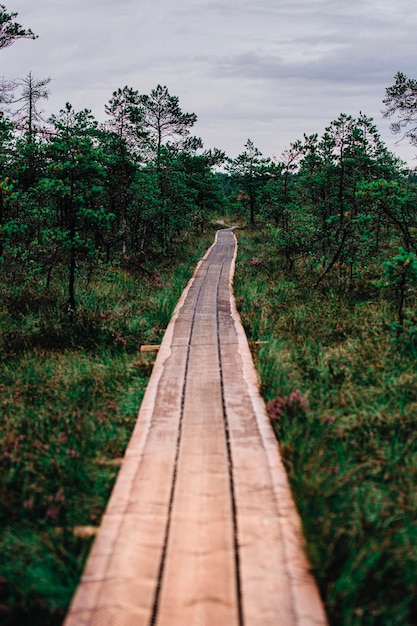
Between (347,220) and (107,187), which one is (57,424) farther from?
(107,187)

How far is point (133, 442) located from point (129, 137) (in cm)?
1922

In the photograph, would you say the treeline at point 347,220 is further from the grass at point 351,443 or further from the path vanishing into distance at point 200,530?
the path vanishing into distance at point 200,530

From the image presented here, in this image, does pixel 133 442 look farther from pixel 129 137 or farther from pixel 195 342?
pixel 129 137

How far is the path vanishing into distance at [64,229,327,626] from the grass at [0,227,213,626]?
232 mm

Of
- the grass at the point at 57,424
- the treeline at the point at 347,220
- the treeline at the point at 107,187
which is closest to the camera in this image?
the grass at the point at 57,424

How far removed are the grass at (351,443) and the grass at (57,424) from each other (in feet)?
5.85

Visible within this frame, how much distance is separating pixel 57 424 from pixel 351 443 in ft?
11.2

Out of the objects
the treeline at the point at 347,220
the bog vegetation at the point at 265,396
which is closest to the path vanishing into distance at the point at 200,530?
the bog vegetation at the point at 265,396

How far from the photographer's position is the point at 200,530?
10.4ft

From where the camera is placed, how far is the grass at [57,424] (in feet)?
9.34

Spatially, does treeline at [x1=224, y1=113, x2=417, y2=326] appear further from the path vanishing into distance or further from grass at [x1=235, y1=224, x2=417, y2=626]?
the path vanishing into distance

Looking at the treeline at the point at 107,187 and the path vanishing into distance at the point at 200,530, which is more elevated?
the treeline at the point at 107,187

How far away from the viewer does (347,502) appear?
11.5ft

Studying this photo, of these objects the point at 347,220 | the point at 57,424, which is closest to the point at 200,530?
the point at 57,424
